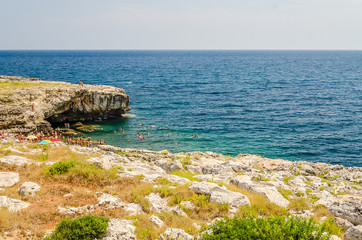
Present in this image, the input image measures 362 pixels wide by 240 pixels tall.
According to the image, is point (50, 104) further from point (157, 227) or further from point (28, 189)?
point (157, 227)

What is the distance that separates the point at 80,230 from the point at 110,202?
11.8 feet

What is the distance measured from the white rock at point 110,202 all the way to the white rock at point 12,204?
140 inches

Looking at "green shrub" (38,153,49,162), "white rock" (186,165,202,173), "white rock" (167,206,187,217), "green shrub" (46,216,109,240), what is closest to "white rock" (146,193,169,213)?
"white rock" (167,206,187,217)

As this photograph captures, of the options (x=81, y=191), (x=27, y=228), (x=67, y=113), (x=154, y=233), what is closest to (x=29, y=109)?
(x=67, y=113)

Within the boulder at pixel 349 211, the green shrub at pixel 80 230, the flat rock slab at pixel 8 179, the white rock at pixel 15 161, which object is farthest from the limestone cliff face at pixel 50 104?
the boulder at pixel 349 211

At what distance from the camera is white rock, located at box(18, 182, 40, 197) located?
553 inches

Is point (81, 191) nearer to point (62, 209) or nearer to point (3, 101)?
point (62, 209)

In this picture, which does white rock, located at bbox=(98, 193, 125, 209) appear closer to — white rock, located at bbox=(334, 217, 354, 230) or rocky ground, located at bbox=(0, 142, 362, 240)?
rocky ground, located at bbox=(0, 142, 362, 240)

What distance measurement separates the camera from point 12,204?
1269 centimetres

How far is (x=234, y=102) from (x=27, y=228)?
224ft

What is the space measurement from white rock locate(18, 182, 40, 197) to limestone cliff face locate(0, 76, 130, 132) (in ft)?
106

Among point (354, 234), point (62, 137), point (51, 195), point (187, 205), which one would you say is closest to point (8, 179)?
point (51, 195)

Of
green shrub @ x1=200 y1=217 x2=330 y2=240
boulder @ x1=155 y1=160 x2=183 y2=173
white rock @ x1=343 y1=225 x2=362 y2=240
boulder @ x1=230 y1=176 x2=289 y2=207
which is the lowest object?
boulder @ x1=155 y1=160 x2=183 y2=173

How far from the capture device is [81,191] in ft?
48.6
